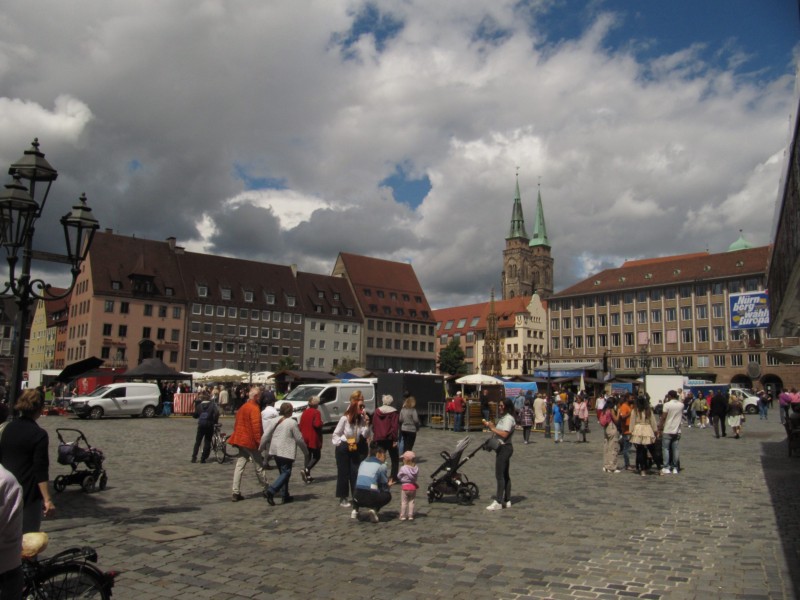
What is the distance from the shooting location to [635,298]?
97.9 metres

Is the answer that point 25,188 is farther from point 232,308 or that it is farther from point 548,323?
point 548,323

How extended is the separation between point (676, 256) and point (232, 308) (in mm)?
80580

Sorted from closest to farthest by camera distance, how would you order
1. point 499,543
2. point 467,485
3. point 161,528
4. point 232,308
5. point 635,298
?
point 499,543, point 161,528, point 467,485, point 232,308, point 635,298

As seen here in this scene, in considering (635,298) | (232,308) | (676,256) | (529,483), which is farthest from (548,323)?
(529,483)

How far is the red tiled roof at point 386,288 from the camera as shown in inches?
3944

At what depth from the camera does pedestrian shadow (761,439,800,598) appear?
7.45 m

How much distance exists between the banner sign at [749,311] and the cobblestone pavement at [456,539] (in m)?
11.5

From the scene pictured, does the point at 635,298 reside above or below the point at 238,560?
above

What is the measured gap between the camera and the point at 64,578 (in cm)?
452

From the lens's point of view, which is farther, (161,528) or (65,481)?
(65,481)

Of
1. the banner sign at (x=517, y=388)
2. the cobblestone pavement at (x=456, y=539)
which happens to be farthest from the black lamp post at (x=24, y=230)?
the banner sign at (x=517, y=388)

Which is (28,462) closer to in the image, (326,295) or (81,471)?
(81,471)

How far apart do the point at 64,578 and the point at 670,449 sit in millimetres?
13369

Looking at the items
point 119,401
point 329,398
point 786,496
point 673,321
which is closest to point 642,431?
point 786,496
